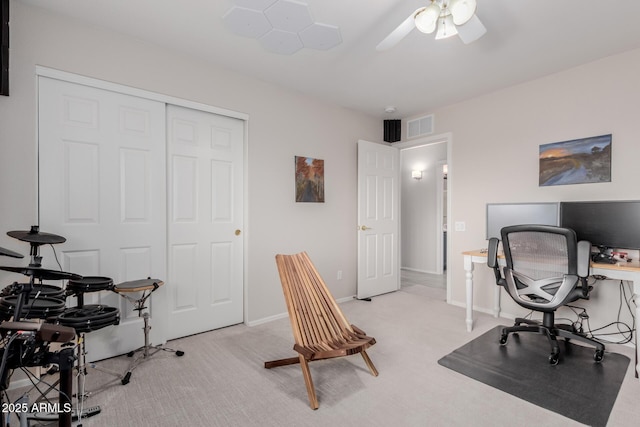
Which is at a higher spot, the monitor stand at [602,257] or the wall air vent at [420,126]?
the wall air vent at [420,126]

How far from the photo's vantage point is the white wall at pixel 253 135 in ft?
6.98

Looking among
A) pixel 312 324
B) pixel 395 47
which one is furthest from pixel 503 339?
pixel 395 47

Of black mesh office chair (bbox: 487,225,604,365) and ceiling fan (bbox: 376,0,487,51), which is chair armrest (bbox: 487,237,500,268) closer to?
black mesh office chair (bbox: 487,225,604,365)

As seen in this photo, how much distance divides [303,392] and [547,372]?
5.87 ft

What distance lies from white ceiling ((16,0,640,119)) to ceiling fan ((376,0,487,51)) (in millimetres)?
250

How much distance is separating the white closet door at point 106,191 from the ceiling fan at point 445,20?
2.11 meters

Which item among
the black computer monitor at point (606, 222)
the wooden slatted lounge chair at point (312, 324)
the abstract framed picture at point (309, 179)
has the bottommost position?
the wooden slatted lounge chair at point (312, 324)

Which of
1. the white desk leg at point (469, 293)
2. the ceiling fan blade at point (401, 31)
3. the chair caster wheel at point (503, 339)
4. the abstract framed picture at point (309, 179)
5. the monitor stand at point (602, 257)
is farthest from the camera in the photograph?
the abstract framed picture at point (309, 179)

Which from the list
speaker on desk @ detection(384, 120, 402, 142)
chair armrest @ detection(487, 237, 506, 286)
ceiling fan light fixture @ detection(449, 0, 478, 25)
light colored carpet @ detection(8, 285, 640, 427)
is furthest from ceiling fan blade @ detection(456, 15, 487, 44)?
speaker on desk @ detection(384, 120, 402, 142)

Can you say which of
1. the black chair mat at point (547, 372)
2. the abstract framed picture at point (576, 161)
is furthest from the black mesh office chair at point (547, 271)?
the abstract framed picture at point (576, 161)

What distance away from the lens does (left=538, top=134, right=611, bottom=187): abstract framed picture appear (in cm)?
286

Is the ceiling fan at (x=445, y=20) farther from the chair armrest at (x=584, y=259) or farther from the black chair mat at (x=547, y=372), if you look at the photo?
the black chair mat at (x=547, y=372)

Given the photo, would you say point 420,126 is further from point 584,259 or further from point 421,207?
point 584,259

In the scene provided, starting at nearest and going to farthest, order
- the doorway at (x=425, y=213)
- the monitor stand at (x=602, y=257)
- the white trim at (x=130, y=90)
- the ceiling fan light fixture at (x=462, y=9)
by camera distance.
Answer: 1. the ceiling fan light fixture at (x=462, y=9)
2. the white trim at (x=130, y=90)
3. the monitor stand at (x=602, y=257)
4. the doorway at (x=425, y=213)
